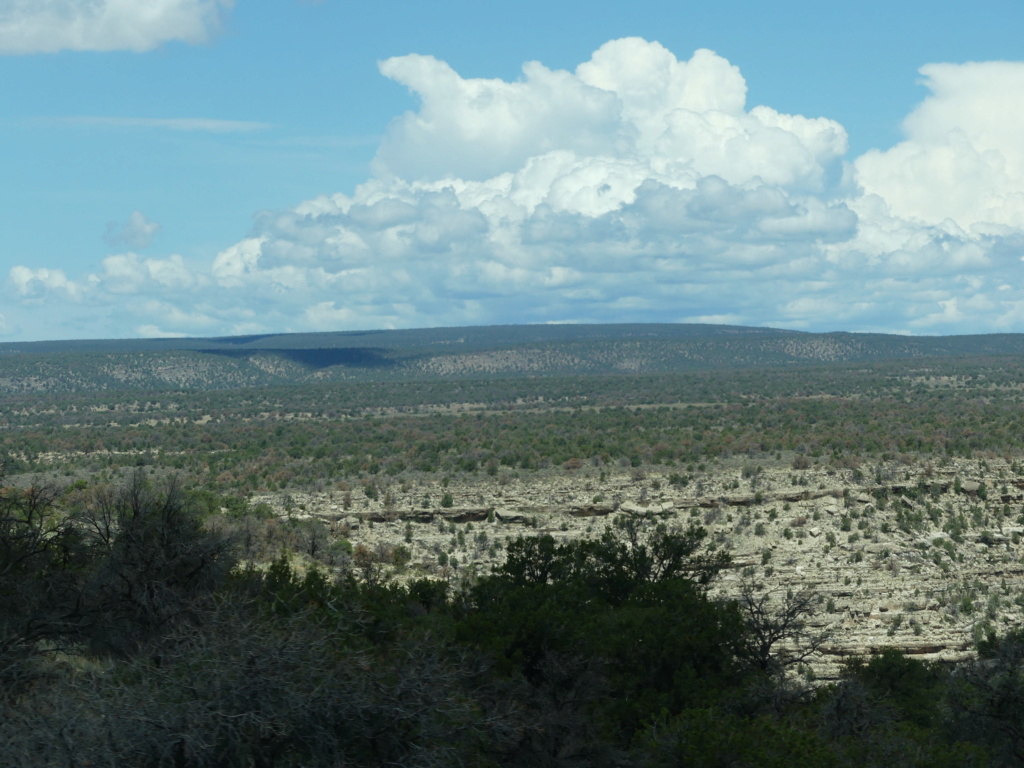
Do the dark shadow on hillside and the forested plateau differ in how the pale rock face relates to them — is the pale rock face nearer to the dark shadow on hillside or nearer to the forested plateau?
the forested plateau

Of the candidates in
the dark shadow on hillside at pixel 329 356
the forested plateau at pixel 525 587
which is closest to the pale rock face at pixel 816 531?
the forested plateau at pixel 525 587

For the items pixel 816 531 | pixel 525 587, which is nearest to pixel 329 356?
pixel 816 531

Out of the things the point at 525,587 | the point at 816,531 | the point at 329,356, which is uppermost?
the point at 329,356

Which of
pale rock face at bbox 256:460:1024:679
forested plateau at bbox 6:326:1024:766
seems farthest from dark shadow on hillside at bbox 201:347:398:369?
pale rock face at bbox 256:460:1024:679

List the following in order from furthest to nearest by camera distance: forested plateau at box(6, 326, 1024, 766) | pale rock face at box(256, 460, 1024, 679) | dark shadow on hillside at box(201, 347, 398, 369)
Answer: dark shadow on hillside at box(201, 347, 398, 369)
pale rock face at box(256, 460, 1024, 679)
forested plateau at box(6, 326, 1024, 766)

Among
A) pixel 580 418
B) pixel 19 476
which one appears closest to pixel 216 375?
pixel 580 418

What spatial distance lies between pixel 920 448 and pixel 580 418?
25.5 metres

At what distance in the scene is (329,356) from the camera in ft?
520

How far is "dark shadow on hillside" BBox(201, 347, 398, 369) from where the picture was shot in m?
152

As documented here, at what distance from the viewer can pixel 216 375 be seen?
142 m

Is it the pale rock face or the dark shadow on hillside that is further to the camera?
the dark shadow on hillside

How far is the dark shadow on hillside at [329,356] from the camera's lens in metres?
152

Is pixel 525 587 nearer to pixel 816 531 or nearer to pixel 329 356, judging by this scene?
pixel 816 531

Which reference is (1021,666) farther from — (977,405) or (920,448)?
(977,405)
